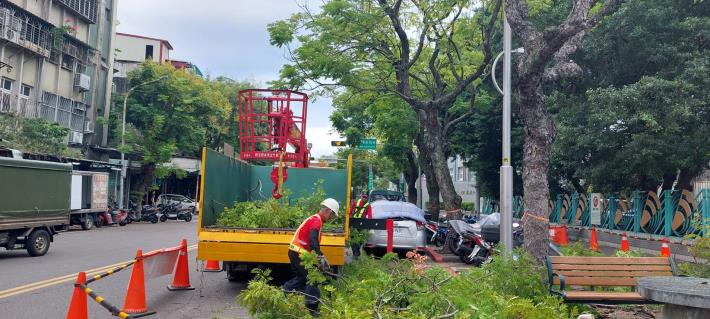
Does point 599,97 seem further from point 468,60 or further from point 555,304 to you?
point 555,304

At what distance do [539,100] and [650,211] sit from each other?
10218 mm

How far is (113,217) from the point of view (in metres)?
28.2

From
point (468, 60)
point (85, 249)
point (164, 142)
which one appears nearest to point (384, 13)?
point (468, 60)

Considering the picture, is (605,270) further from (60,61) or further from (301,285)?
(60,61)

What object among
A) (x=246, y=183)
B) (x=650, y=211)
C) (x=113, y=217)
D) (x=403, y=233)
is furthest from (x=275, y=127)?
(x=113, y=217)

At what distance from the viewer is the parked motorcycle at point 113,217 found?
2736cm

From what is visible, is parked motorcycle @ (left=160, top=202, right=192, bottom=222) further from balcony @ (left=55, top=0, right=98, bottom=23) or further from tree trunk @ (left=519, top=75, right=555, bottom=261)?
tree trunk @ (left=519, top=75, right=555, bottom=261)

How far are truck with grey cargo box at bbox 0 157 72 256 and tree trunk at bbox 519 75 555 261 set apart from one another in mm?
11288

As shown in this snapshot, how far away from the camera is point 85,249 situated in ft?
52.8

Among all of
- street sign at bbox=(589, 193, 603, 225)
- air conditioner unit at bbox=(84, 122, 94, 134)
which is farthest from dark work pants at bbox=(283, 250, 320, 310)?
air conditioner unit at bbox=(84, 122, 94, 134)

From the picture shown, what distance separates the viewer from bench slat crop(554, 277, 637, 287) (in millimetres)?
7094

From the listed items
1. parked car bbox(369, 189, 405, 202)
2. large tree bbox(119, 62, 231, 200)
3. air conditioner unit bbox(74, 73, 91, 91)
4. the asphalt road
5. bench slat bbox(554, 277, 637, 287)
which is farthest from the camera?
large tree bbox(119, 62, 231, 200)

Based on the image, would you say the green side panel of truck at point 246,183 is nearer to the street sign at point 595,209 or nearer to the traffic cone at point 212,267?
the traffic cone at point 212,267

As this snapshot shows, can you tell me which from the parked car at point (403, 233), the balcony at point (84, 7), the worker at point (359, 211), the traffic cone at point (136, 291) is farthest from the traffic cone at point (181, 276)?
the balcony at point (84, 7)
